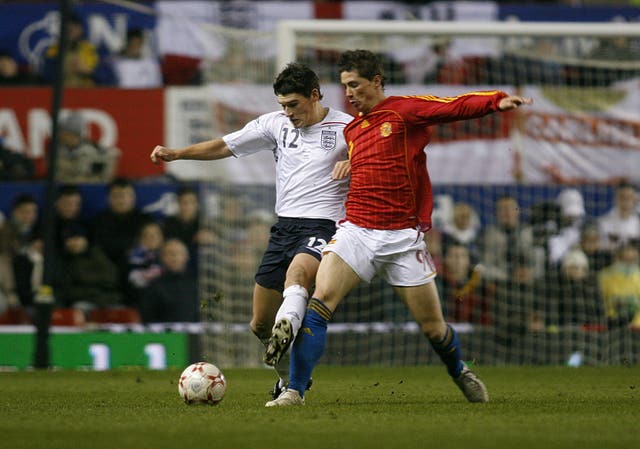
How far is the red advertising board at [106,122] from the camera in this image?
16688 mm

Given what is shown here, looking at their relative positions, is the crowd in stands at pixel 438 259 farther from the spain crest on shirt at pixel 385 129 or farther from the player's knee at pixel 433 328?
the spain crest on shirt at pixel 385 129

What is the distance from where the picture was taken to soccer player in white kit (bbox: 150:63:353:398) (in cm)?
806

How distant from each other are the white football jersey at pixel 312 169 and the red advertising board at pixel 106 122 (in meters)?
8.51

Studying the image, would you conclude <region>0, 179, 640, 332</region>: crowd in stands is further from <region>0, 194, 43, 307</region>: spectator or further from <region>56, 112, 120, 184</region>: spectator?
<region>56, 112, 120, 184</region>: spectator

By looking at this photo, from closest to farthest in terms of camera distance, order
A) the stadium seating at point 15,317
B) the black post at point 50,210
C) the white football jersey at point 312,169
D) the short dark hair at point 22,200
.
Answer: the white football jersey at point 312,169 < the black post at point 50,210 < the stadium seating at point 15,317 < the short dark hair at point 22,200

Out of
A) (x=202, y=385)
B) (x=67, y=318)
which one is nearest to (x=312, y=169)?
(x=202, y=385)

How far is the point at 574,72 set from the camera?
15.2m

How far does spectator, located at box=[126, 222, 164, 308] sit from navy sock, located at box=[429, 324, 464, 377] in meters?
7.73

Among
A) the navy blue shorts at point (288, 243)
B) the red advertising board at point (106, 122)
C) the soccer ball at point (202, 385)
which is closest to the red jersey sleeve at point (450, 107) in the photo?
the navy blue shorts at point (288, 243)

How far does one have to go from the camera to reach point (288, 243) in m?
8.24

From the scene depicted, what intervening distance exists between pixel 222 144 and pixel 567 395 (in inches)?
121

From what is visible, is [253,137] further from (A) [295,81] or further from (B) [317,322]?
(B) [317,322]

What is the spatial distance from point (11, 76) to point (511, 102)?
1167 centimetres

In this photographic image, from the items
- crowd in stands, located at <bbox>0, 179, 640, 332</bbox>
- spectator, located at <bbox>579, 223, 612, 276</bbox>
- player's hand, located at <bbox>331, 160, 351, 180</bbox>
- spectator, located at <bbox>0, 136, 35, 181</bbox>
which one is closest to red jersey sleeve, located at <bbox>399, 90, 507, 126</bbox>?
player's hand, located at <bbox>331, 160, 351, 180</bbox>
